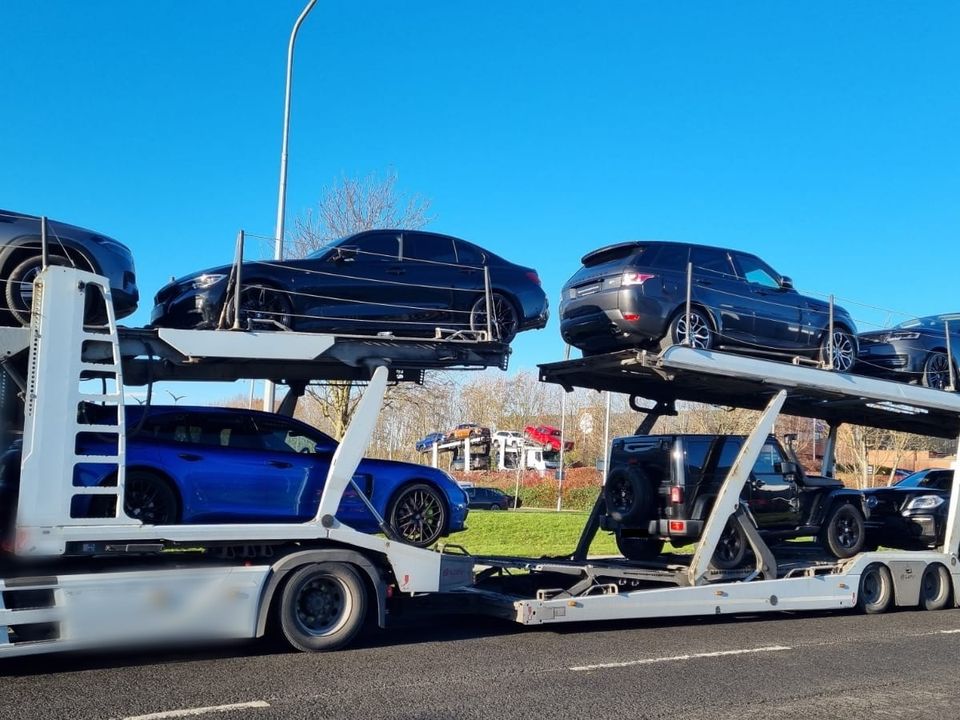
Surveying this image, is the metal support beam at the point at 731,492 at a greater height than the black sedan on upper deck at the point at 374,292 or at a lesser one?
lesser

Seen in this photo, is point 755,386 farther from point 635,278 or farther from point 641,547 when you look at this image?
point 641,547

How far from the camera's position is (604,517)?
11125 millimetres

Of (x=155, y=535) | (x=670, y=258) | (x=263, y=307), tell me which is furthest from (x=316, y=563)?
(x=670, y=258)

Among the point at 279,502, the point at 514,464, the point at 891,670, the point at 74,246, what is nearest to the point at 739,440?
the point at 891,670

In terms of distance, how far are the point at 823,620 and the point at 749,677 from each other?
12.8 ft

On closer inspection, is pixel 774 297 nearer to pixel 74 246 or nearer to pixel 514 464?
pixel 74 246

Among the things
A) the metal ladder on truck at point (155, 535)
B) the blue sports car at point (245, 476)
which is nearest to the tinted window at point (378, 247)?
the metal ladder on truck at point (155, 535)

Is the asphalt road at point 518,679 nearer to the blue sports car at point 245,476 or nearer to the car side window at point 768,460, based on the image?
the blue sports car at point 245,476

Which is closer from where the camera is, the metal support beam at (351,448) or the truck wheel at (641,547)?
the metal support beam at (351,448)

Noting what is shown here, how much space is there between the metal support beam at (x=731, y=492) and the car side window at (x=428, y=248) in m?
3.71

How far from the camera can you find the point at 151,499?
7.68m

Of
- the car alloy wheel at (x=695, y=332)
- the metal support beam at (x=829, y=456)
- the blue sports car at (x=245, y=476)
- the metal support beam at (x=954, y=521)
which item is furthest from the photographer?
the metal support beam at (x=829, y=456)

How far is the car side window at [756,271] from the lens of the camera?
36.9 ft

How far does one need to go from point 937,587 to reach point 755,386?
4.00 meters
